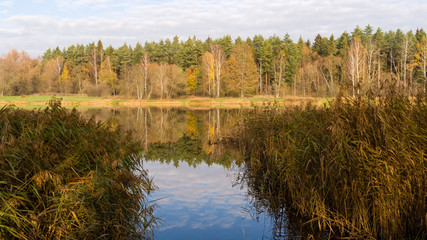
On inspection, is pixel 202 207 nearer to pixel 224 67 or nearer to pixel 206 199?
pixel 206 199

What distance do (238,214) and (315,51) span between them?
249 feet

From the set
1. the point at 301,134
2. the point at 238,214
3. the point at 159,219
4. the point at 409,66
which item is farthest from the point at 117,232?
the point at 409,66

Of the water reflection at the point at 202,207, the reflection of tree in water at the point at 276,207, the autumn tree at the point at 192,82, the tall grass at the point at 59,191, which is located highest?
the autumn tree at the point at 192,82

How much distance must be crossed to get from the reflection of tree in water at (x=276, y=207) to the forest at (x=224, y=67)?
3875 centimetres

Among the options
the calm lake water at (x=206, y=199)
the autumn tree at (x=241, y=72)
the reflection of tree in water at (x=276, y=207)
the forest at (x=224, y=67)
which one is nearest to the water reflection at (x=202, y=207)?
the calm lake water at (x=206, y=199)

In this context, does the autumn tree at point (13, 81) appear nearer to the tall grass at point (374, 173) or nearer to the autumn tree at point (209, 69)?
the autumn tree at point (209, 69)

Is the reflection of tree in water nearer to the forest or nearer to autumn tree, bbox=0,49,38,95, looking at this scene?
the forest

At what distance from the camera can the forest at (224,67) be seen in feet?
180

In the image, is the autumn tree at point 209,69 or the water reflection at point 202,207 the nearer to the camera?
the water reflection at point 202,207

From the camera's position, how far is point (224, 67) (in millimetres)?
61031

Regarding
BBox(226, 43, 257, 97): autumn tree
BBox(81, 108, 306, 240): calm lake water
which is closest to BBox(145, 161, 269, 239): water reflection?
BBox(81, 108, 306, 240): calm lake water

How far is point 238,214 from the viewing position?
21.8ft

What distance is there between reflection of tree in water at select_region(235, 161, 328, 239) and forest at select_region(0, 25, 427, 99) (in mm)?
38748

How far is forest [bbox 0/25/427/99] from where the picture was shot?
54.9 meters
